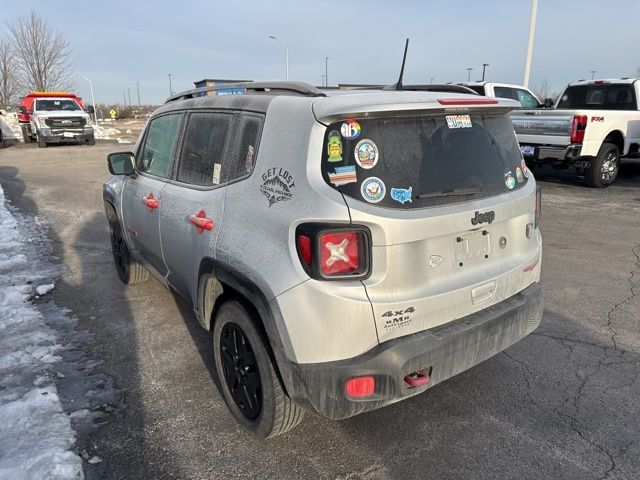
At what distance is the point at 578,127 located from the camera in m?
9.48

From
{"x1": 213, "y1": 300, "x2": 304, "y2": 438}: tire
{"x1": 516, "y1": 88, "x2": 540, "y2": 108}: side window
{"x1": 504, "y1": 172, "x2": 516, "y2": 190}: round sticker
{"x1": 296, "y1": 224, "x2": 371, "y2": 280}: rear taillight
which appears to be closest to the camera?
{"x1": 296, "y1": 224, "x2": 371, "y2": 280}: rear taillight

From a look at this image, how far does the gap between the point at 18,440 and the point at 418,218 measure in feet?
7.97

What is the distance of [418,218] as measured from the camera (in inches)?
89.0

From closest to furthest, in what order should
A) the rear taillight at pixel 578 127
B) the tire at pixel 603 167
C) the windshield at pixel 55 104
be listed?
the rear taillight at pixel 578 127 → the tire at pixel 603 167 → the windshield at pixel 55 104

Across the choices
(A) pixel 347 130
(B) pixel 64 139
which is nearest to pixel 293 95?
(A) pixel 347 130

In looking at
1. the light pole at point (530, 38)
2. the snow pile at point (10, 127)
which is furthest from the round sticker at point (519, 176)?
the snow pile at point (10, 127)

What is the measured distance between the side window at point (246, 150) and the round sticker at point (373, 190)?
694 mm

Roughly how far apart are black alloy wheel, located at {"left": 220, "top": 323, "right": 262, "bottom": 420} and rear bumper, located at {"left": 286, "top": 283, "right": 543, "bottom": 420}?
36 centimetres

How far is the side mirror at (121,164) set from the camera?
13.4 feet

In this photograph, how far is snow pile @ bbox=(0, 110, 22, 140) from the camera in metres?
Answer: 28.5

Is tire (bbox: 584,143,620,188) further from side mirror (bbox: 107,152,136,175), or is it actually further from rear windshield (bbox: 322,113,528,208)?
side mirror (bbox: 107,152,136,175)

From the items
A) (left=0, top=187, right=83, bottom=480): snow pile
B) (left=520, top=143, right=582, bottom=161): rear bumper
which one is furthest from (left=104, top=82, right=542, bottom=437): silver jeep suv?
(left=520, top=143, right=582, bottom=161): rear bumper

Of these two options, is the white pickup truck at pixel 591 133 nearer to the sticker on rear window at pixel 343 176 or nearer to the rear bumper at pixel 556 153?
the rear bumper at pixel 556 153

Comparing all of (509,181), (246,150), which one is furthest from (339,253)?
(509,181)
